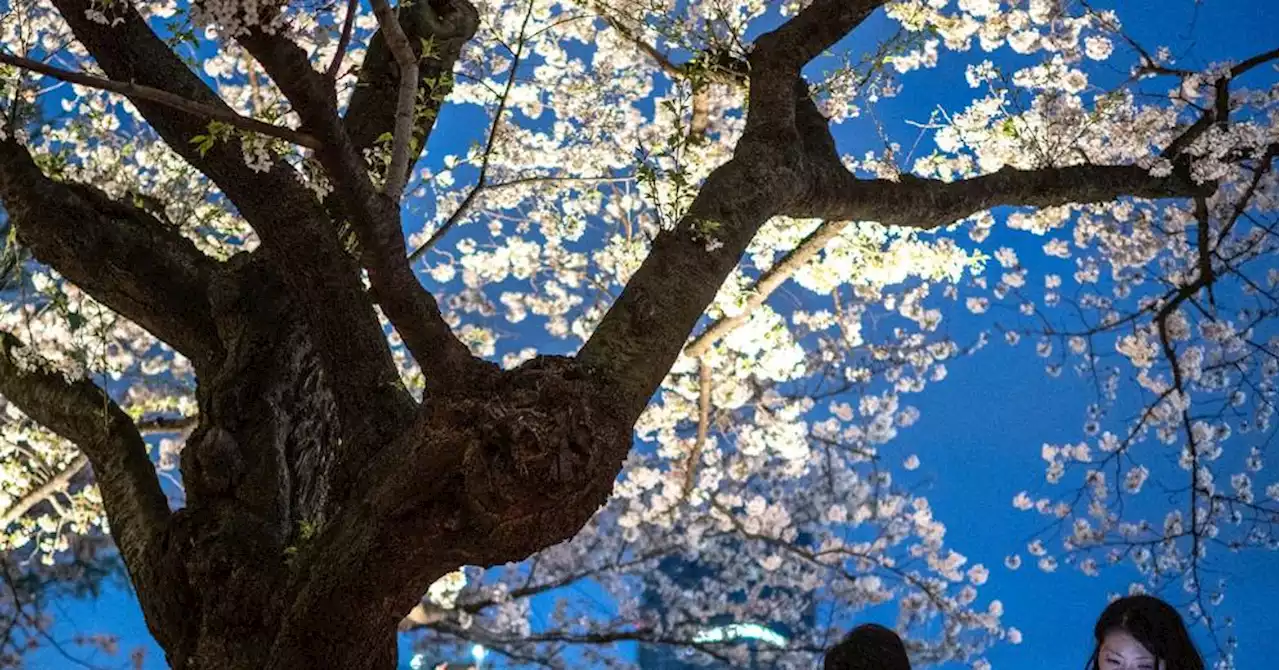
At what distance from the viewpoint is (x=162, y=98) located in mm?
2389

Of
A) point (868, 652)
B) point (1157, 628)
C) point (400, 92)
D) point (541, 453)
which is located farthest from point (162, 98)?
point (1157, 628)

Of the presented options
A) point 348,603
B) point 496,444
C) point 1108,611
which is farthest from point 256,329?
point 1108,611

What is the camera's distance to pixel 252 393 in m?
3.84

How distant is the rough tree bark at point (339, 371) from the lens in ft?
9.07

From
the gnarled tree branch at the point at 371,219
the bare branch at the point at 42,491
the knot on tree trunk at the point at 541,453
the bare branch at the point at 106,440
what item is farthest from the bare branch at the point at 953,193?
the bare branch at the point at 42,491

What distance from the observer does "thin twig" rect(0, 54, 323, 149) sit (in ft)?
7.62

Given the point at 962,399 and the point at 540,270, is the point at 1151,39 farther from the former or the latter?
the point at 540,270

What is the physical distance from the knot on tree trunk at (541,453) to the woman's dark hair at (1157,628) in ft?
4.27

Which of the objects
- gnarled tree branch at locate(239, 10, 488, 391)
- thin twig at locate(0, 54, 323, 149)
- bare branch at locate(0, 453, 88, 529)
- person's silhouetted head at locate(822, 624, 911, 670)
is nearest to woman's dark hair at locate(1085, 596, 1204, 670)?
person's silhouetted head at locate(822, 624, 911, 670)

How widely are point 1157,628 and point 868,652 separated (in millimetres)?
672

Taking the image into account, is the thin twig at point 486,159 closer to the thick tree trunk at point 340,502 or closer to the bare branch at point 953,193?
the thick tree trunk at point 340,502

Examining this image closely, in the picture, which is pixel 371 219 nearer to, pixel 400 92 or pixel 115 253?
pixel 400 92

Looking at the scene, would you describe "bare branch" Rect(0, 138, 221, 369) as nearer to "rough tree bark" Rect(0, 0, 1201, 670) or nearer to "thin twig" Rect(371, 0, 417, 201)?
"rough tree bark" Rect(0, 0, 1201, 670)

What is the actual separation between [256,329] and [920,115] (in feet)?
107
